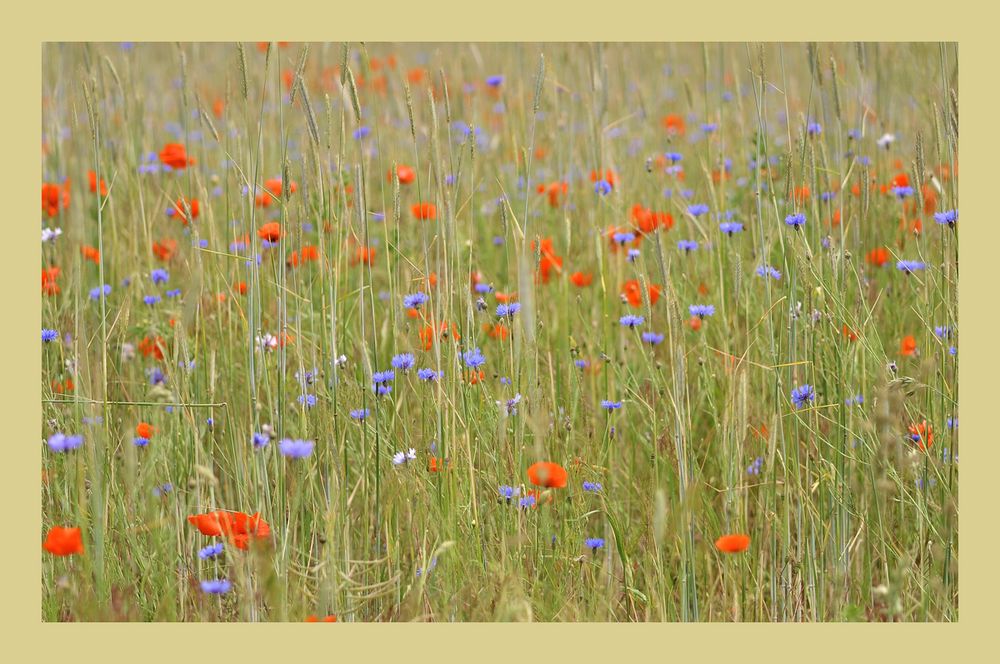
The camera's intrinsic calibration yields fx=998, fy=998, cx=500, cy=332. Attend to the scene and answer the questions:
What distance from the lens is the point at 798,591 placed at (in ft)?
5.95

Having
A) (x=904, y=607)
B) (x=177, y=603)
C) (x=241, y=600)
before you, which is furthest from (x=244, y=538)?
(x=904, y=607)

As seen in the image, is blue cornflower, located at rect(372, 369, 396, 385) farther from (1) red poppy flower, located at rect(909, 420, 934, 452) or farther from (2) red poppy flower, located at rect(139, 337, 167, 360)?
(1) red poppy flower, located at rect(909, 420, 934, 452)

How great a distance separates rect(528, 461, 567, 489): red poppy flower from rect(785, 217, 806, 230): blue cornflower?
634mm

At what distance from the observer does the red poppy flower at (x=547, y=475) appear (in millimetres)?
1648

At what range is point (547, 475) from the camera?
1.66m

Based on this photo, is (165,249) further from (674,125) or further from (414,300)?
(674,125)

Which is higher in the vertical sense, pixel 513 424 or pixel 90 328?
pixel 90 328

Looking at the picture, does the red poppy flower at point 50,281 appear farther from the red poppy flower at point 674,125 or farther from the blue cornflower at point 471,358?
the red poppy flower at point 674,125

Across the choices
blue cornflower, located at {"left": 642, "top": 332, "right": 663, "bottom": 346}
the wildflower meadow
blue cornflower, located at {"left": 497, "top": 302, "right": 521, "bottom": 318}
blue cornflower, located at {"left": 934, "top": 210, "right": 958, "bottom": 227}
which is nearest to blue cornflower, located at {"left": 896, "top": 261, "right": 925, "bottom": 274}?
the wildflower meadow

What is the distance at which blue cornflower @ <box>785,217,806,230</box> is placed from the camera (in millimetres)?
1879

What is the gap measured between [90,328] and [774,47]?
2.14 metres

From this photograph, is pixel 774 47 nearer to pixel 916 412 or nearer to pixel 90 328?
pixel 916 412

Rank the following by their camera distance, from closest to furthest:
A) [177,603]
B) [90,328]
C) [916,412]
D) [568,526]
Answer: [177,603] → [568,526] → [916,412] → [90,328]

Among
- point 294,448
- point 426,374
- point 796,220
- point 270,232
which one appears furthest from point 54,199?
point 796,220
